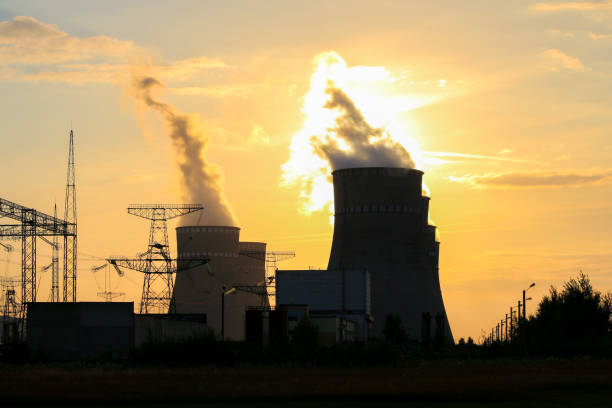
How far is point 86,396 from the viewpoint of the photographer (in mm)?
25109

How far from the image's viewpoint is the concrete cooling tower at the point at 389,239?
62906 millimetres

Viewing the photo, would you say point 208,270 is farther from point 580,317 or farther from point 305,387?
point 305,387

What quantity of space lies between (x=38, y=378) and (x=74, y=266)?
35.8m

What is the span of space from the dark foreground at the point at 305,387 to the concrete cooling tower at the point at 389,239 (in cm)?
2441

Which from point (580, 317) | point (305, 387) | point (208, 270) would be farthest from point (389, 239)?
point (305, 387)

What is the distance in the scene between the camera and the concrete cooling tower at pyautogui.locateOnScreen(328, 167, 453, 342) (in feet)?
206

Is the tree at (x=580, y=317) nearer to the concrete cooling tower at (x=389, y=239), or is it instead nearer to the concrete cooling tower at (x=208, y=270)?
the concrete cooling tower at (x=389, y=239)

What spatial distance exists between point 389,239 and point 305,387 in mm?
35661

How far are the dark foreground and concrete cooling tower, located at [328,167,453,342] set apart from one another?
24.4 meters

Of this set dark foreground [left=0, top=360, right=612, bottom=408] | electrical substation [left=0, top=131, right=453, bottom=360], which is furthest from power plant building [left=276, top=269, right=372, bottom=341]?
dark foreground [left=0, top=360, right=612, bottom=408]

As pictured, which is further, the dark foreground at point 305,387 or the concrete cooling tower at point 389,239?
the concrete cooling tower at point 389,239

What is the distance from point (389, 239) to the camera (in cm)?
6309

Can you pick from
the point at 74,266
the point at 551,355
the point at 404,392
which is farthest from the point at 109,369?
the point at 74,266

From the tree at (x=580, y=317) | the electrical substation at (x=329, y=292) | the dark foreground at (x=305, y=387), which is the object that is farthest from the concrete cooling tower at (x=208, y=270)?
the dark foreground at (x=305, y=387)
